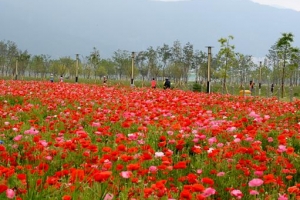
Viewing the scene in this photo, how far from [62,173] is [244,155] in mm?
2327

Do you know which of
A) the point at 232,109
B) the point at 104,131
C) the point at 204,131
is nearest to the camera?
the point at 104,131

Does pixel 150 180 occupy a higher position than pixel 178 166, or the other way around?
pixel 178 166

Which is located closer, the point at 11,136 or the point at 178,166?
the point at 178,166

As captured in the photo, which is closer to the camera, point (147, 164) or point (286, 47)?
point (147, 164)

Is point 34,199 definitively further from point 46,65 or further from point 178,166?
point 46,65

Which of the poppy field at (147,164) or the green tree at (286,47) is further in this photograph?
the green tree at (286,47)

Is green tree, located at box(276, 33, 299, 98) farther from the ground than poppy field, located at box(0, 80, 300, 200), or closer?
farther from the ground

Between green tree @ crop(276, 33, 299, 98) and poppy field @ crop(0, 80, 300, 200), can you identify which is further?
green tree @ crop(276, 33, 299, 98)

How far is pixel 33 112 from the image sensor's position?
7691 millimetres

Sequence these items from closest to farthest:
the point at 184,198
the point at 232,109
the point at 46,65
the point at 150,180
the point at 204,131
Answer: the point at 184,198, the point at 150,180, the point at 204,131, the point at 232,109, the point at 46,65

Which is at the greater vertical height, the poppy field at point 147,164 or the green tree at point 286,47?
the green tree at point 286,47

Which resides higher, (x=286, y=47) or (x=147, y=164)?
(x=286, y=47)

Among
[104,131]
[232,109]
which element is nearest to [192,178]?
[104,131]

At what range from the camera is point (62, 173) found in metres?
2.91
